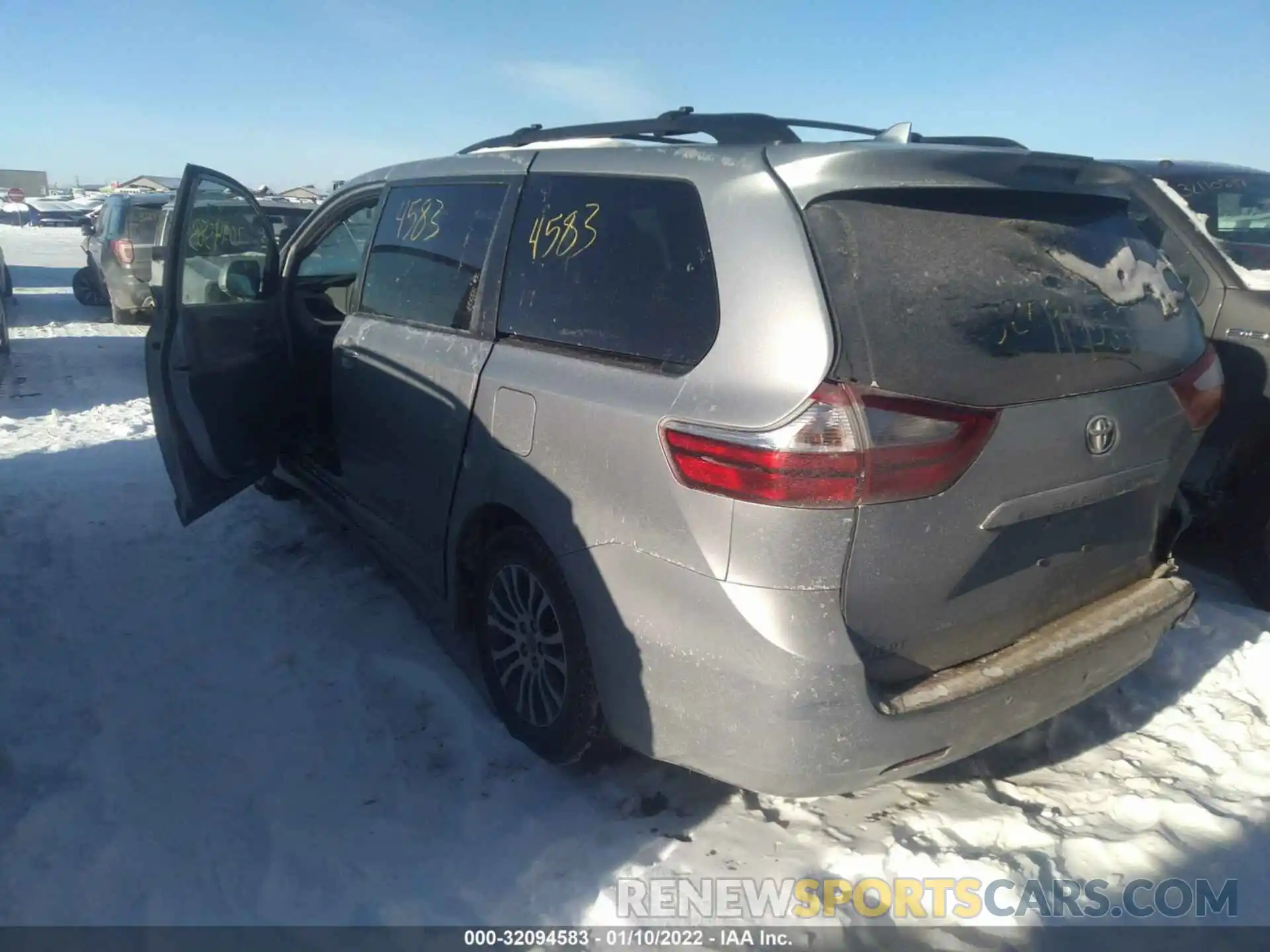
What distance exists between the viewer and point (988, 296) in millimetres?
2186

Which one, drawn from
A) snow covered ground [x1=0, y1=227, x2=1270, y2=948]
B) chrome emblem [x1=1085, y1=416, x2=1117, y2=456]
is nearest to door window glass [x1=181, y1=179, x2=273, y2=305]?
snow covered ground [x1=0, y1=227, x2=1270, y2=948]

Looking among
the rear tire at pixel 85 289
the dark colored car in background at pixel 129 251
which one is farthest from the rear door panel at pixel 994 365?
the rear tire at pixel 85 289

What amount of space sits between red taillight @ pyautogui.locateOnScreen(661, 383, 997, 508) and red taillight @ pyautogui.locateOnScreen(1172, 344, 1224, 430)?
886 millimetres

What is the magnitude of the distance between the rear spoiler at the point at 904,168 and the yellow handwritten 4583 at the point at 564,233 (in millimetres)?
635

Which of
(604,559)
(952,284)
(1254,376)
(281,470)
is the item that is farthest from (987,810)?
(281,470)

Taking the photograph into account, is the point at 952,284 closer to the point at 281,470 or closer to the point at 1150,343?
the point at 1150,343

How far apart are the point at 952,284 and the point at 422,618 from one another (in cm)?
267

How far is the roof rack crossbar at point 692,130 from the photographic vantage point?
2.51 metres

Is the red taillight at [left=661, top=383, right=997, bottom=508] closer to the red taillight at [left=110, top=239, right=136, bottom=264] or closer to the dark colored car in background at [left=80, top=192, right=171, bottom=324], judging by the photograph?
the dark colored car in background at [left=80, top=192, right=171, bottom=324]

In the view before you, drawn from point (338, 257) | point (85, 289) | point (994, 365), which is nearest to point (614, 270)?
point (994, 365)

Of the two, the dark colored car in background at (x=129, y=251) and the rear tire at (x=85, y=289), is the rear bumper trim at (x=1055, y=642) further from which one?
the rear tire at (x=85, y=289)

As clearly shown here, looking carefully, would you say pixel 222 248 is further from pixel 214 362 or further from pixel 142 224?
pixel 142 224

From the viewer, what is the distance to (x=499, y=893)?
2.43m

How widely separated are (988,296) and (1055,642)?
38.3 inches
